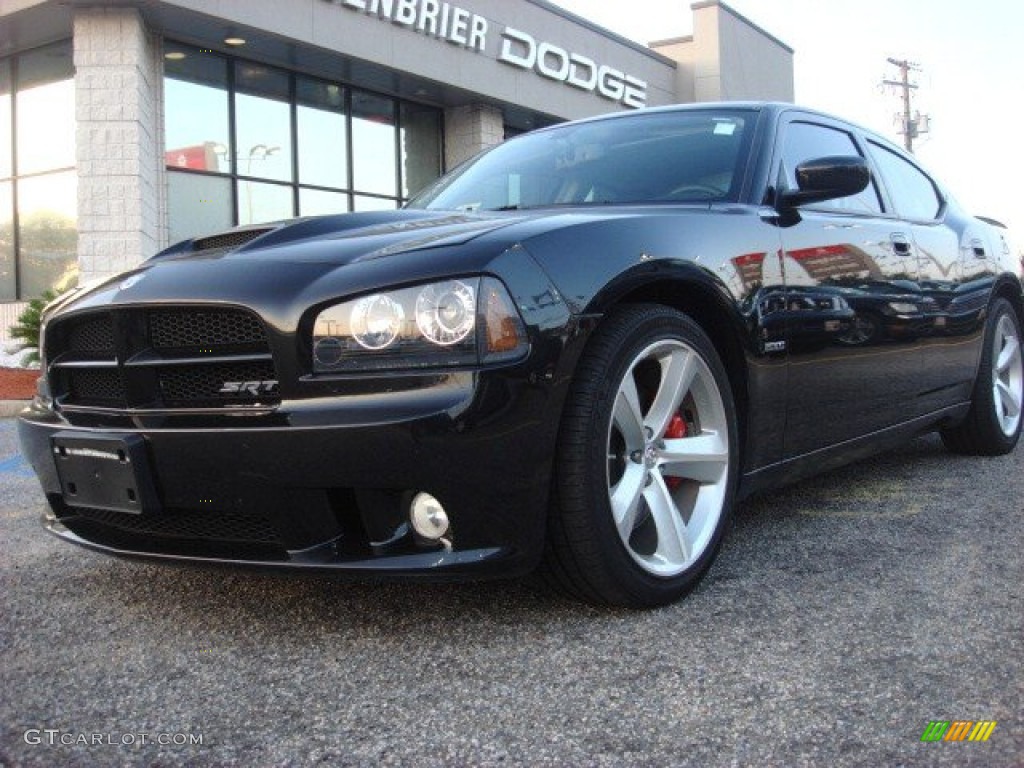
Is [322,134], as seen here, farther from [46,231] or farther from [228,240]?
[228,240]

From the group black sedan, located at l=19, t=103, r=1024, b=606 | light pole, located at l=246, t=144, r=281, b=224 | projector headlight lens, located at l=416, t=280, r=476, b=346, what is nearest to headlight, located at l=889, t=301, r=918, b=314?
black sedan, located at l=19, t=103, r=1024, b=606

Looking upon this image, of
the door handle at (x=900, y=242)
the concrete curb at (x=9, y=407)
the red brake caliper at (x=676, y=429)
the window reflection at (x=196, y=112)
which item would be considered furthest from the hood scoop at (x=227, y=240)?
the window reflection at (x=196, y=112)

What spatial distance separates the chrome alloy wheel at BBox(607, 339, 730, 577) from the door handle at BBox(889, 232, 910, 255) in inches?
59.8

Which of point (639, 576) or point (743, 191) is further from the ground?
point (743, 191)

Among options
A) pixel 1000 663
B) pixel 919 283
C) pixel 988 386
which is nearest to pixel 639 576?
pixel 1000 663

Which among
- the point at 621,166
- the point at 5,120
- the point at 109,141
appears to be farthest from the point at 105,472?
the point at 5,120

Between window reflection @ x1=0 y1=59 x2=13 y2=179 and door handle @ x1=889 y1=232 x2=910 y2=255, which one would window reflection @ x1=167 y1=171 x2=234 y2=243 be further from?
door handle @ x1=889 y1=232 x2=910 y2=255

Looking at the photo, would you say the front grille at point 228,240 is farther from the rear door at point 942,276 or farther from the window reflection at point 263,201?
the window reflection at point 263,201

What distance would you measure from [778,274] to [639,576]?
1.12 metres

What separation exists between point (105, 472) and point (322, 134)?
1370cm

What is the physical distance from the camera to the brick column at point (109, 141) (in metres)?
12.1

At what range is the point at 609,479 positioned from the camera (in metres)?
2.40

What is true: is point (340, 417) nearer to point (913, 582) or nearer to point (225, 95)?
point (913, 582)

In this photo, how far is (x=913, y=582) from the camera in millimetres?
2678
